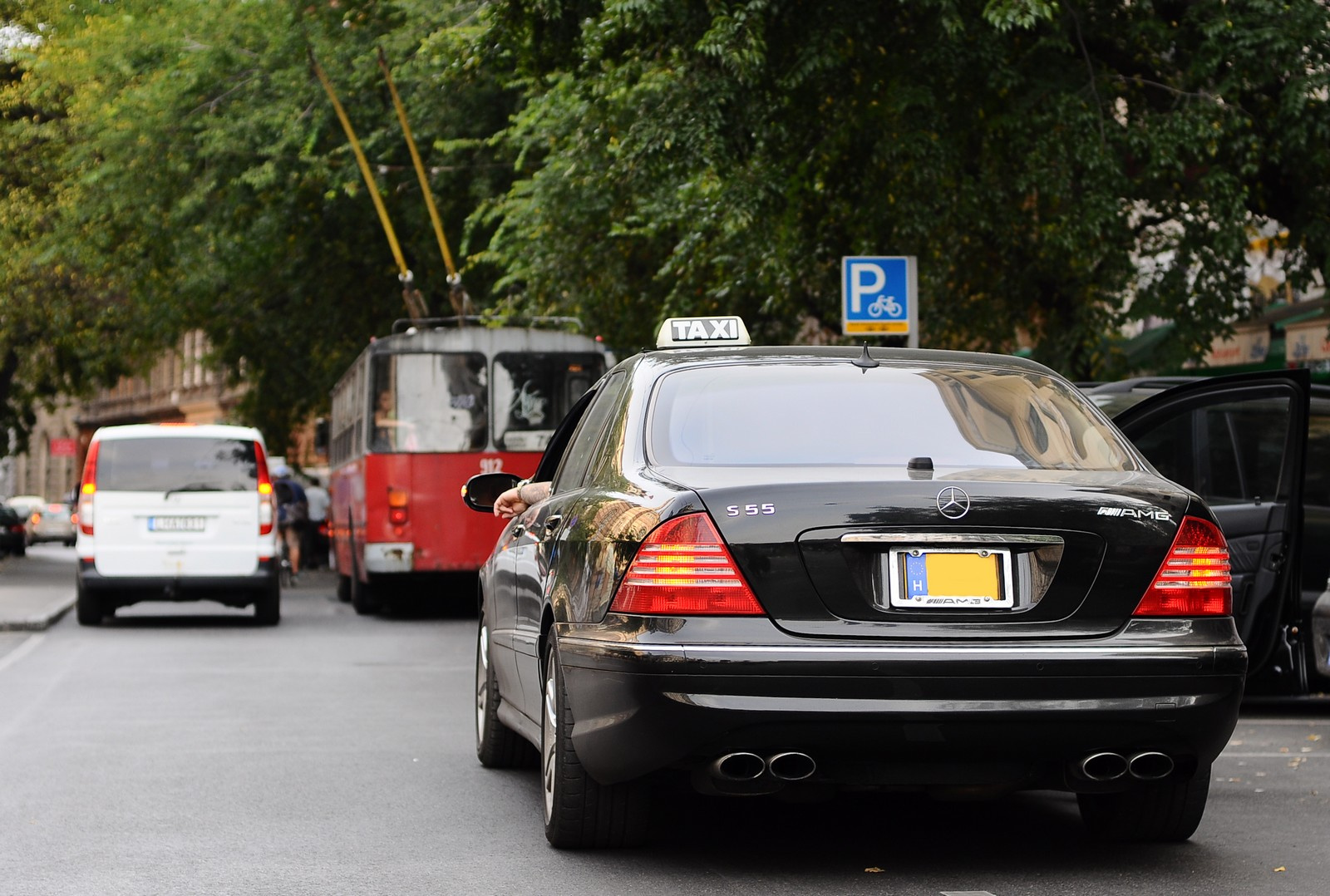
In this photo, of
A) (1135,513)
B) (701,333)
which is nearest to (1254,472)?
(701,333)

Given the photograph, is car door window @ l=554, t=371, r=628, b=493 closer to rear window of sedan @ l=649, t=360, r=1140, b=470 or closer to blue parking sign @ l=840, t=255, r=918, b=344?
rear window of sedan @ l=649, t=360, r=1140, b=470

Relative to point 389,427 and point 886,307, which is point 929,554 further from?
point 389,427

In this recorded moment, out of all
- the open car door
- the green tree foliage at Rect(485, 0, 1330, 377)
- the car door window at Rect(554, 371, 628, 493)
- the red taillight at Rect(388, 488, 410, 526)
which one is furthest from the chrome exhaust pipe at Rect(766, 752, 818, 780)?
the red taillight at Rect(388, 488, 410, 526)

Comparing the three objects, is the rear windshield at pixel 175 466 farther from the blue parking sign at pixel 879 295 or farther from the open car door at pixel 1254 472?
the open car door at pixel 1254 472

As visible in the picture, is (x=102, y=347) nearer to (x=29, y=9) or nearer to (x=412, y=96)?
(x=29, y=9)

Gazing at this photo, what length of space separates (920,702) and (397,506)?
52.5 ft

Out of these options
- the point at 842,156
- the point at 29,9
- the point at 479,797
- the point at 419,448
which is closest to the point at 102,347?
the point at 29,9

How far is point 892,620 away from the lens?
5.81m

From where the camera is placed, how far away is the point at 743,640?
5781 millimetres

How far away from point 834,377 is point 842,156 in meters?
10.4

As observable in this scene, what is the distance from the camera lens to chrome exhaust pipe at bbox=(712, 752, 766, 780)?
5.90 metres

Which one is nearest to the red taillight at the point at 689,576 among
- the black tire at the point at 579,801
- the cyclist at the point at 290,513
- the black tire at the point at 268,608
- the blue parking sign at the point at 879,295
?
the black tire at the point at 579,801

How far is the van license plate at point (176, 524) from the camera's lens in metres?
19.9

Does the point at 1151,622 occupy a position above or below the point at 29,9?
below
